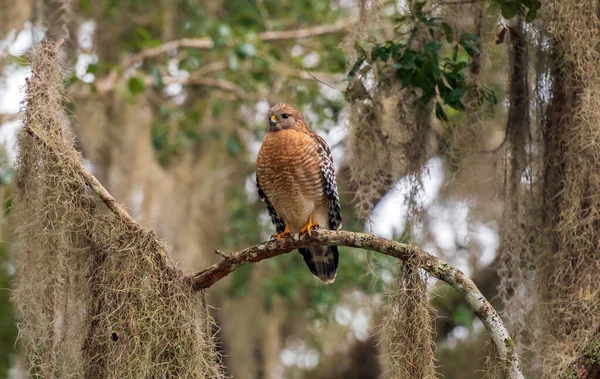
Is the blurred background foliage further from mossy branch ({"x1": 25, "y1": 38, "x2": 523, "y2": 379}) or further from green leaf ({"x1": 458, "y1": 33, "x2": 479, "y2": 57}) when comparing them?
mossy branch ({"x1": 25, "y1": 38, "x2": 523, "y2": 379})

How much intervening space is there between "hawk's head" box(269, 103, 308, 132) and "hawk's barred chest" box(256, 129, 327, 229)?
6cm

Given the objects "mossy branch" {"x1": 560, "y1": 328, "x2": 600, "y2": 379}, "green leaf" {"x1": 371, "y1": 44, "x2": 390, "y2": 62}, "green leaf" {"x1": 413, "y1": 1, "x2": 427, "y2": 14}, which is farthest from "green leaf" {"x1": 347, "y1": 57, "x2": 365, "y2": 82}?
"mossy branch" {"x1": 560, "y1": 328, "x2": 600, "y2": 379}

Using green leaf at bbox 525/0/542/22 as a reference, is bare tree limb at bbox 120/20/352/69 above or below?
above

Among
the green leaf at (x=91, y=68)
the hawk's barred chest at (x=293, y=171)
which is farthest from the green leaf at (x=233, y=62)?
the hawk's barred chest at (x=293, y=171)

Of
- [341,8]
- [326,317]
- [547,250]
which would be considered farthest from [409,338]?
[341,8]

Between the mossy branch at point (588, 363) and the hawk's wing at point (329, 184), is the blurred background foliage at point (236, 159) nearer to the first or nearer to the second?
the hawk's wing at point (329, 184)

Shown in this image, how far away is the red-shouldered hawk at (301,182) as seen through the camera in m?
4.81

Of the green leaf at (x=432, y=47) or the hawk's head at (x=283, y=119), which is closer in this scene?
the green leaf at (x=432, y=47)

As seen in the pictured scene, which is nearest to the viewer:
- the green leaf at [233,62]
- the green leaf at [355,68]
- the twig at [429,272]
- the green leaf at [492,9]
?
the twig at [429,272]

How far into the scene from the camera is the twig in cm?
327

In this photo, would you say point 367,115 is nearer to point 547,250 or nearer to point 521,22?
point 521,22

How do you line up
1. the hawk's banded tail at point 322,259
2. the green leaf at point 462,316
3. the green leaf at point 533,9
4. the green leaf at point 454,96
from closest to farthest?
the green leaf at point 533,9 → the green leaf at point 454,96 → the hawk's banded tail at point 322,259 → the green leaf at point 462,316

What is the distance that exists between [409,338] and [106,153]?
505 centimetres

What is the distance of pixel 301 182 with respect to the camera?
4.84 metres
